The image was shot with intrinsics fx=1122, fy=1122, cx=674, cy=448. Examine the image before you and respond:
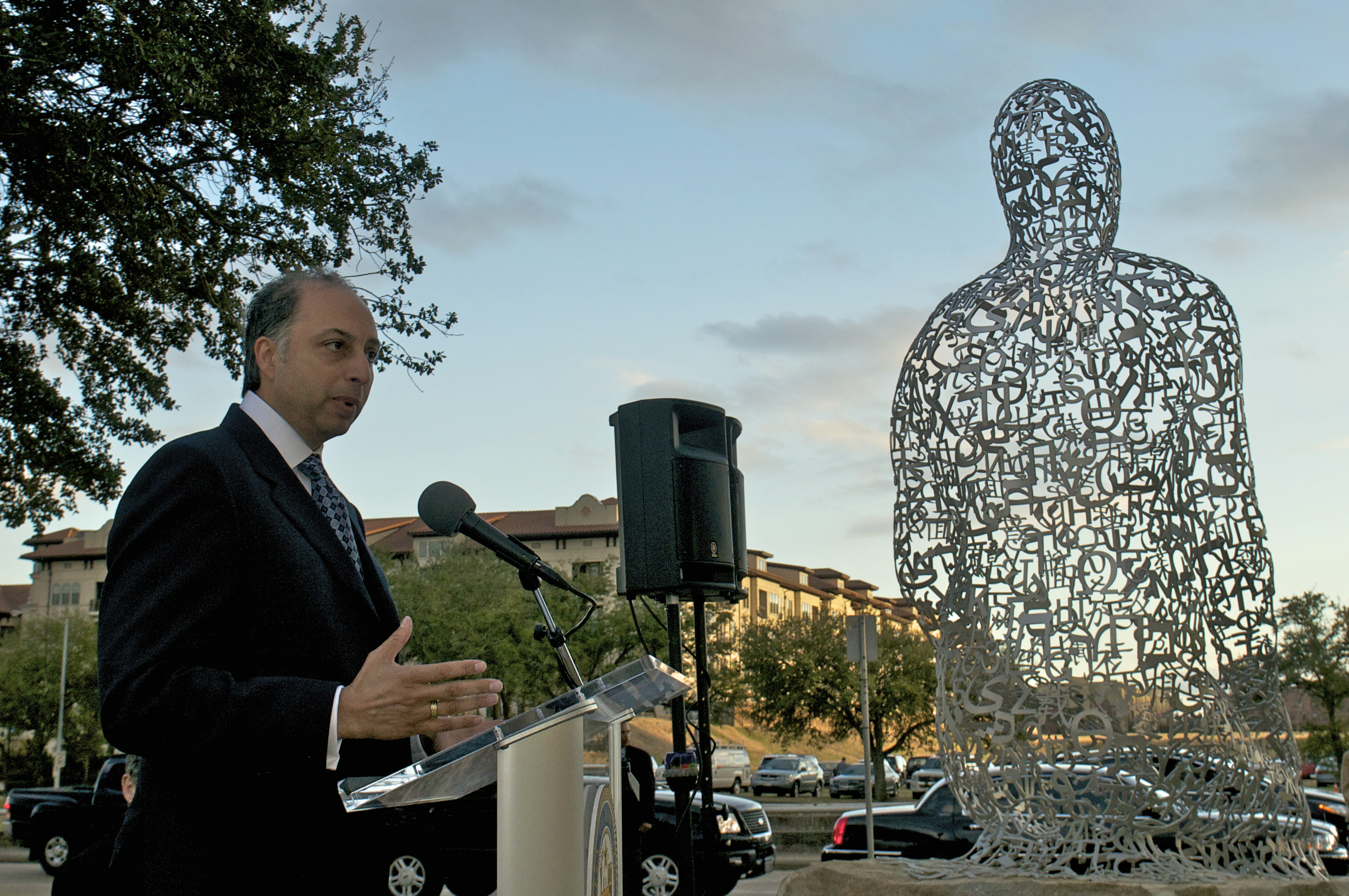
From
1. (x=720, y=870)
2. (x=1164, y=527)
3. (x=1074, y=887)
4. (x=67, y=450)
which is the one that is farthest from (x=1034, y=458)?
(x=67, y=450)

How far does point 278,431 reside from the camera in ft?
7.14

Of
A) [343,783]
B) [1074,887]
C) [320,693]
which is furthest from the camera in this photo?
[1074,887]

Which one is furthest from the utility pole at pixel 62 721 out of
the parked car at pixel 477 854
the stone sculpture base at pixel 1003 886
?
the stone sculpture base at pixel 1003 886

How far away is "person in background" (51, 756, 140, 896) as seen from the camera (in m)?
1.94

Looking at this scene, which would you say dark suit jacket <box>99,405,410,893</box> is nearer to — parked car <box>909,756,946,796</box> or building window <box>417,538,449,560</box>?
parked car <box>909,756,946,796</box>

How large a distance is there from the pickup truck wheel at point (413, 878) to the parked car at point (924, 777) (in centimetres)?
2143

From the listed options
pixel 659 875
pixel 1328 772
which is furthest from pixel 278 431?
pixel 1328 772

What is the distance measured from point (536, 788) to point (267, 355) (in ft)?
3.84

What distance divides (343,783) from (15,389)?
33.4ft

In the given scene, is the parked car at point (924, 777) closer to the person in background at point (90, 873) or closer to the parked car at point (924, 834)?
the parked car at point (924, 834)

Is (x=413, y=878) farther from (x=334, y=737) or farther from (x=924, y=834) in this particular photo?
(x=334, y=737)

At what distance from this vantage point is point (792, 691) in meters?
41.4

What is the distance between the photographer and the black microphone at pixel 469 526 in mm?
2967

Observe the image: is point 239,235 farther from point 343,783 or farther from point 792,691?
point 792,691
